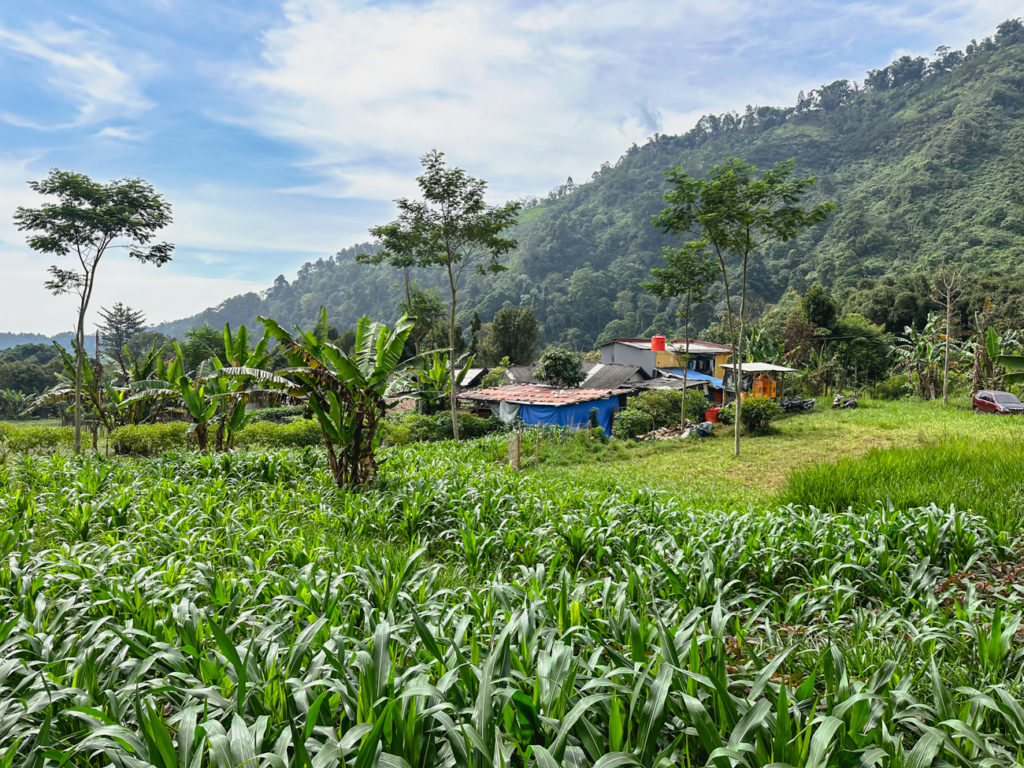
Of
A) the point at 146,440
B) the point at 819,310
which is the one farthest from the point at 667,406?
the point at 146,440

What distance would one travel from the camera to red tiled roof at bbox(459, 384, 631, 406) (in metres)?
20.4

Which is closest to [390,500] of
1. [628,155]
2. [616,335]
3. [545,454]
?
[545,454]

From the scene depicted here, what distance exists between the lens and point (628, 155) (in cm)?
13075

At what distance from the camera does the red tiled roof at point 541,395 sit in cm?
2044

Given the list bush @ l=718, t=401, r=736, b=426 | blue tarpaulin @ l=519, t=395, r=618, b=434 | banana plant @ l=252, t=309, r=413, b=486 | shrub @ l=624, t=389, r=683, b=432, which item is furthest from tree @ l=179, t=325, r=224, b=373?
banana plant @ l=252, t=309, r=413, b=486

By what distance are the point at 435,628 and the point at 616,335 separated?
230 ft

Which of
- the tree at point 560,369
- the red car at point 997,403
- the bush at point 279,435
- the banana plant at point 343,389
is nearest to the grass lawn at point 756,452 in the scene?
the red car at point 997,403

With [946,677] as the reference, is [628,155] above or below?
above

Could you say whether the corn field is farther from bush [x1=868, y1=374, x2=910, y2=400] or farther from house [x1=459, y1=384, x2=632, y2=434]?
bush [x1=868, y1=374, x2=910, y2=400]

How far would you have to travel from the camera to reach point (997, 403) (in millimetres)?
18984

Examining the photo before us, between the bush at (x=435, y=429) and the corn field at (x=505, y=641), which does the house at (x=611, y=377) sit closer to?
the bush at (x=435, y=429)

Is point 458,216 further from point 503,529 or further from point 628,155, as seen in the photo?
point 628,155

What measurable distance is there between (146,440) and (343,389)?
9.91 m

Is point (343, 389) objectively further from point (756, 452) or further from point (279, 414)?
point (279, 414)
